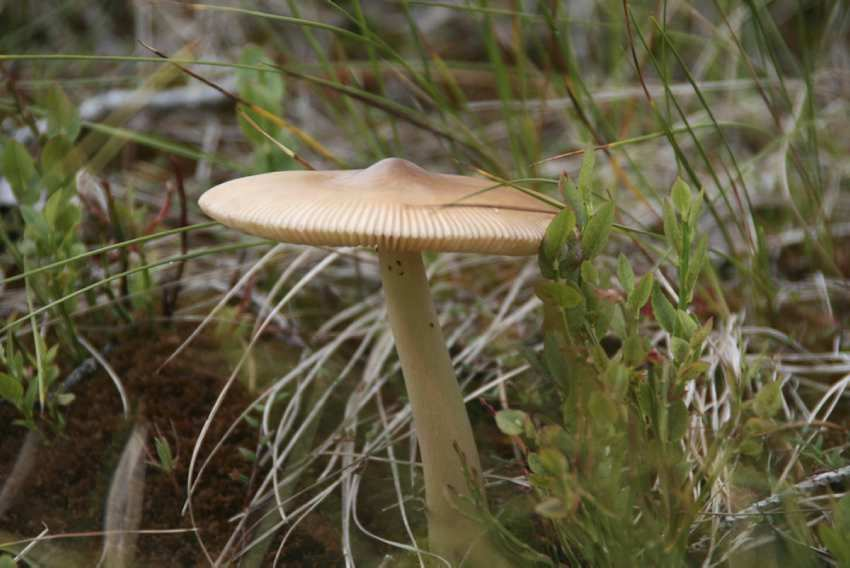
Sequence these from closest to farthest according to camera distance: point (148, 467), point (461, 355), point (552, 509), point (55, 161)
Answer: point (552, 509) → point (148, 467) → point (55, 161) → point (461, 355)

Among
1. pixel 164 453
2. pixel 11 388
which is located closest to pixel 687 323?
pixel 164 453

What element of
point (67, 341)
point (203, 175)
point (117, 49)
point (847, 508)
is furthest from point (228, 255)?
point (117, 49)

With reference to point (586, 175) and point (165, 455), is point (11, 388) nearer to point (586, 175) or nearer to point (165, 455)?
point (165, 455)

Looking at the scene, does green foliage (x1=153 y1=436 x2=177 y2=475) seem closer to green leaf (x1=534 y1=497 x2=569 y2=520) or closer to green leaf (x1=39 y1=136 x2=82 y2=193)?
green leaf (x1=39 y1=136 x2=82 y2=193)

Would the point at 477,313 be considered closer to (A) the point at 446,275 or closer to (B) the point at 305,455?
(A) the point at 446,275

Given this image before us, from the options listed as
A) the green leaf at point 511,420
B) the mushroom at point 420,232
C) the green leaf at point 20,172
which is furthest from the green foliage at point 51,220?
the green leaf at point 511,420

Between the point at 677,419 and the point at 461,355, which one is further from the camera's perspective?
the point at 461,355

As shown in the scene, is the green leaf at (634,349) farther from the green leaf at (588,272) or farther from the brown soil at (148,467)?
the brown soil at (148,467)

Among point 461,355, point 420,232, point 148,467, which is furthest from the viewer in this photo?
point 461,355
